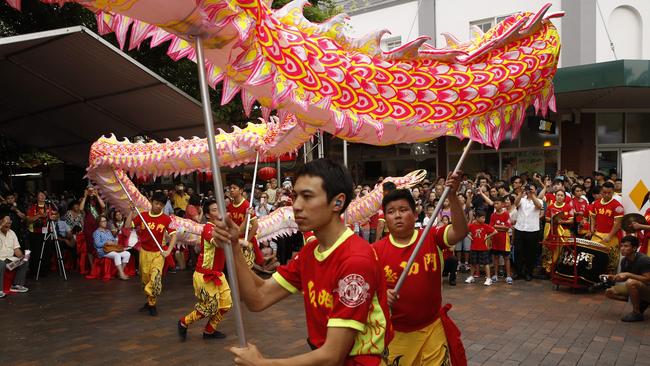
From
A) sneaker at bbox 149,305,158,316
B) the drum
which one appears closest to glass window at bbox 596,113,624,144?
the drum

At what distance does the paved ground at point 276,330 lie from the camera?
5133 mm

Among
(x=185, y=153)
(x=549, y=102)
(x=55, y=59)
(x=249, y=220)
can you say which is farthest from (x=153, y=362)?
(x=55, y=59)

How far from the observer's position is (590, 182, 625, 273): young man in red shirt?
7.78 meters

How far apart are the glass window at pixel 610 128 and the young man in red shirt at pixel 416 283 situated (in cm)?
1352

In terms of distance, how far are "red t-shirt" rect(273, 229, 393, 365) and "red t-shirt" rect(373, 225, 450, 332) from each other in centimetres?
101

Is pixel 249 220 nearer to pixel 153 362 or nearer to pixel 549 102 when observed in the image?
pixel 153 362

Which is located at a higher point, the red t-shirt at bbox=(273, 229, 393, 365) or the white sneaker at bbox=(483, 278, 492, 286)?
the red t-shirt at bbox=(273, 229, 393, 365)

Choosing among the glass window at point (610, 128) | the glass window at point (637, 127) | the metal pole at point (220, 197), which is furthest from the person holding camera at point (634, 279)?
the glass window at point (637, 127)

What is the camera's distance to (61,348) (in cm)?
554

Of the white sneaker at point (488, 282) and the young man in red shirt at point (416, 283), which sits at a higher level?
the young man in red shirt at point (416, 283)

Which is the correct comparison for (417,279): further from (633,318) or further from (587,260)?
(587,260)

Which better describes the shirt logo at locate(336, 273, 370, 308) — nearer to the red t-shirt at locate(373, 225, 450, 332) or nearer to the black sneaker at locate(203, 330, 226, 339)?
the red t-shirt at locate(373, 225, 450, 332)

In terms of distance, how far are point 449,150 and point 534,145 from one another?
2.58 meters

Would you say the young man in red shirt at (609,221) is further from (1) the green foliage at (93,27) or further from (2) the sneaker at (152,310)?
(2) the sneaker at (152,310)
